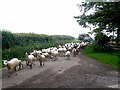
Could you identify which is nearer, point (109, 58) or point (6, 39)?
point (109, 58)

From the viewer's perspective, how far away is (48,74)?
45.2 feet

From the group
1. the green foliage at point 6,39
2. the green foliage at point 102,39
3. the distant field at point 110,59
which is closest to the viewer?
the distant field at point 110,59

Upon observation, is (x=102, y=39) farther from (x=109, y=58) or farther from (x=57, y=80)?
(x=57, y=80)

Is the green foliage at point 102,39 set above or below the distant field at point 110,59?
above

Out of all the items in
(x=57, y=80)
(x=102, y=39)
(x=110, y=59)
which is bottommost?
(x=57, y=80)

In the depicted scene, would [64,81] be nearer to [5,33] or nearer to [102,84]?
[102,84]

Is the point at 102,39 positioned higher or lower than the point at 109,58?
higher

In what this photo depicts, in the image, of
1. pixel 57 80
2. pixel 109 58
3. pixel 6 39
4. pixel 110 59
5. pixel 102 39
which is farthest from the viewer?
pixel 102 39

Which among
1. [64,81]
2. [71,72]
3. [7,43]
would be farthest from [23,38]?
[64,81]

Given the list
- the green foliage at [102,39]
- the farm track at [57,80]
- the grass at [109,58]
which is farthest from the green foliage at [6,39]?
the green foliage at [102,39]

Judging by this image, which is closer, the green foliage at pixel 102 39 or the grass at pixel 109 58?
the grass at pixel 109 58

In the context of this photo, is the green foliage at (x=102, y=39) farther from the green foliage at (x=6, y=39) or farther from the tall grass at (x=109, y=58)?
the green foliage at (x=6, y=39)

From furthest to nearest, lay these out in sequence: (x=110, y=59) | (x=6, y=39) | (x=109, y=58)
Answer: (x=6, y=39) < (x=109, y=58) < (x=110, y=59)

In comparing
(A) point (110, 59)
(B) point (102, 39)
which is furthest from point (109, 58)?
(B) point (102, 39)
